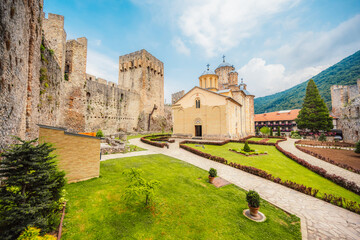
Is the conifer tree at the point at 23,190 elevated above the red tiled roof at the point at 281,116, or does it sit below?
below

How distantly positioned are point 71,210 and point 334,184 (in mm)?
12123

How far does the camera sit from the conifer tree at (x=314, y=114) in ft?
97.0

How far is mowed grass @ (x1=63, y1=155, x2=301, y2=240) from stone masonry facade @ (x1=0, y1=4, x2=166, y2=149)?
302cm

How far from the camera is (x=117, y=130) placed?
1049 inches

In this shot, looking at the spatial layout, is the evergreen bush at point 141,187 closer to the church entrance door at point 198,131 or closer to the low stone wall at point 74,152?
the low stone wall at point 74,152

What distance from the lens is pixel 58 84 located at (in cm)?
1224

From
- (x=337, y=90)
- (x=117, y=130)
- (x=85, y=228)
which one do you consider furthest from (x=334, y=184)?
(x=337, y=90)

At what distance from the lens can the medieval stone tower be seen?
32062 millimetres

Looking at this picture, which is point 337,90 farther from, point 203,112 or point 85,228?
point 85,228

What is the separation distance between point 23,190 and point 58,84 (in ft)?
41.9

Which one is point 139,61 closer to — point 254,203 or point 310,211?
point 254,203

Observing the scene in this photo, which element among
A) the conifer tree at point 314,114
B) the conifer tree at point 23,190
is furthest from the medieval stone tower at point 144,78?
the conifer tree at point 314,114

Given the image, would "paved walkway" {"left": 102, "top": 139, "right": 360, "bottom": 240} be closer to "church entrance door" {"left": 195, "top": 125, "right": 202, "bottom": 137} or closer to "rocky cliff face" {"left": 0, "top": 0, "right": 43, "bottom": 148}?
"rocky cliff face" {"left": 0, "top": 0, "right": 43, "bottom": 148}

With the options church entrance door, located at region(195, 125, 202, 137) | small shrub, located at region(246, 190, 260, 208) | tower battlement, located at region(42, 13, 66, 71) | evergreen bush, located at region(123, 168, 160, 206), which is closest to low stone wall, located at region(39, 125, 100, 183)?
evergreen bush, located at region(123, 168, 160, 206)
